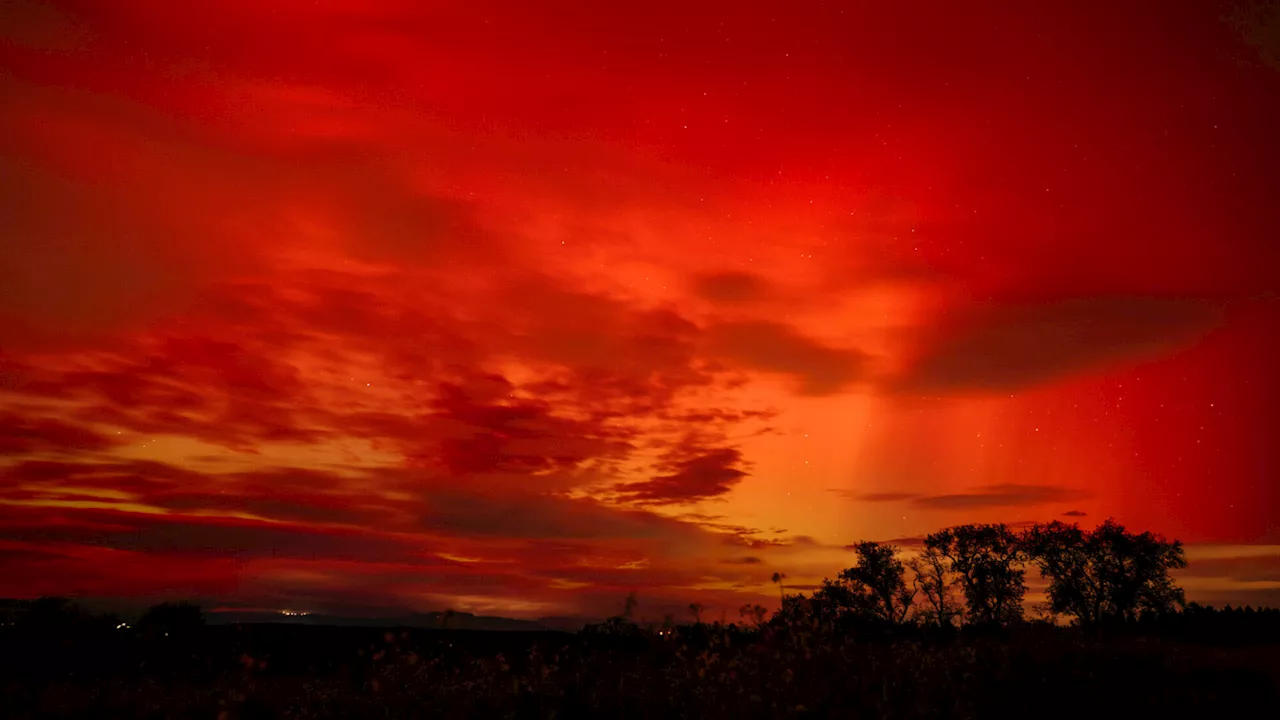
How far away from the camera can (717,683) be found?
10.4 metres

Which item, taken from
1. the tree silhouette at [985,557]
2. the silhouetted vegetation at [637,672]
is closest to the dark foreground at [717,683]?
the silhouetted vegetation at [637,672]

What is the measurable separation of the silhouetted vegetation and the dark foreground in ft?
0.11

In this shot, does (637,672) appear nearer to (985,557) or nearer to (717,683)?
(717,683)

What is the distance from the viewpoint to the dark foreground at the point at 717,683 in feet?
31.4

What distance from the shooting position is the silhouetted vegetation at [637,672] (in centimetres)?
975

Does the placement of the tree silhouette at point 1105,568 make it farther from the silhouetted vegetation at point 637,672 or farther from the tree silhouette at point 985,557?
the silhouetted vegetation at point 637,672

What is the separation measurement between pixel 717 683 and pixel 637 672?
2115mm

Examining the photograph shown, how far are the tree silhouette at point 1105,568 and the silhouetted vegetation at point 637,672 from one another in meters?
22.6

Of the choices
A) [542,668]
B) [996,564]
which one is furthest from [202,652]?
[996,564]

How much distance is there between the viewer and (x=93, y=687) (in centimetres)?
1414

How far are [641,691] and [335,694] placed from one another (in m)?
4.14

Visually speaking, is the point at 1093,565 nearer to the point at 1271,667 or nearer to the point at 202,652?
the point at 1271,667

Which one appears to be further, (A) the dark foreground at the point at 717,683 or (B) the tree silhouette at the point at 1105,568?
(B) the tree silhouette at the point at 1105,568

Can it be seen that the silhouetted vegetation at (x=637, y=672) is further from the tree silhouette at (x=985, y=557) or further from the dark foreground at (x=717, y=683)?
the tree silhouette at (x=985, y=557)
